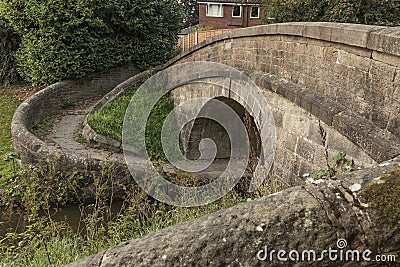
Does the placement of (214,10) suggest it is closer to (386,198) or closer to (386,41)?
(386,41)

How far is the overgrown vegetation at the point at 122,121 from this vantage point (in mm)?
11461

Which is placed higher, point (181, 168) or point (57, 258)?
point (57, 258)

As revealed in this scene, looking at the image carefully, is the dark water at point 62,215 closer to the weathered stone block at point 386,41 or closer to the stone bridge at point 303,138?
the stone bridge at point 303,138

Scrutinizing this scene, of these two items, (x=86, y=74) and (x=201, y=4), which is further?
(x=201, y=4)

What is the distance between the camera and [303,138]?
5.57 m

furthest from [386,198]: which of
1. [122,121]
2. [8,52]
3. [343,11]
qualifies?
[8,52]

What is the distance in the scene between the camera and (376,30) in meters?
4.02

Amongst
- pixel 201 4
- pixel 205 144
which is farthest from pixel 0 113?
pixel 201 4

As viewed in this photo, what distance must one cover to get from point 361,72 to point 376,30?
0.46 metres

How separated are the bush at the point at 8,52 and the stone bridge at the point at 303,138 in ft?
23.2

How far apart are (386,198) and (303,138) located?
3.88 metres

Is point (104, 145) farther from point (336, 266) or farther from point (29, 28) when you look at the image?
point (336, 266)

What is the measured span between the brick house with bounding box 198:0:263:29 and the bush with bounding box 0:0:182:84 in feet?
34.8

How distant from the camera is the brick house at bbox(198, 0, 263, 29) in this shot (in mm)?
26283
